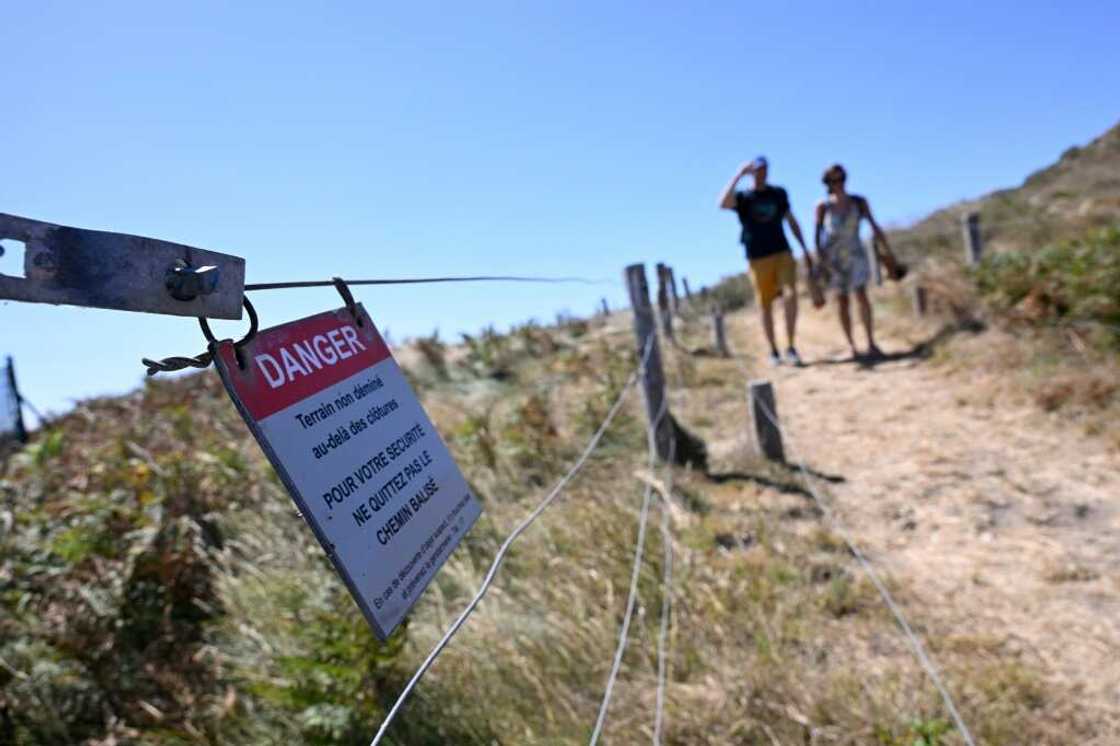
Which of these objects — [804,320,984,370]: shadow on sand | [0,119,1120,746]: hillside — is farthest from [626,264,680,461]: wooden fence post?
[804,320,984,370]: shadow on sand

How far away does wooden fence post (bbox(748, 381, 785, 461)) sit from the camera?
13.6 feet

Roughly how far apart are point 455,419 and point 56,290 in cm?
508

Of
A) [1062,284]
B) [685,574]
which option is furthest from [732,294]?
[685,574]

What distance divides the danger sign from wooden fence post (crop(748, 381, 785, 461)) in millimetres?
3176

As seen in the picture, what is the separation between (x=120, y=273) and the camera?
0.71 m

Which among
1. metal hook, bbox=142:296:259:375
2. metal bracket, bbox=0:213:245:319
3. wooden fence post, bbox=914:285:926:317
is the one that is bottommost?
wooden fence post, bbox=914:285:926:317

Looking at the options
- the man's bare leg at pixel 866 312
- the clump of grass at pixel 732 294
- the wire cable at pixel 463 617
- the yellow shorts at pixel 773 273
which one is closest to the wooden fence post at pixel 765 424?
the wire cable at pixel 463 617

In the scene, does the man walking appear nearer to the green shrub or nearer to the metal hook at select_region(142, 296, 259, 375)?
the green shrub

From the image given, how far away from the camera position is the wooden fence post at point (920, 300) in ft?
22.1

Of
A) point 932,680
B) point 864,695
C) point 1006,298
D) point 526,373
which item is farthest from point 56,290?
point 526,373

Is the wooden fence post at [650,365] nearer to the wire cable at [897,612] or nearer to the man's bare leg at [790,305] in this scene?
the wire cable at [897,612]

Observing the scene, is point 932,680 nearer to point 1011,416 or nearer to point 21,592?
point 1011,416

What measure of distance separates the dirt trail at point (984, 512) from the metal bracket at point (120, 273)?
7.82 ft

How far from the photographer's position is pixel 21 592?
3.65m
